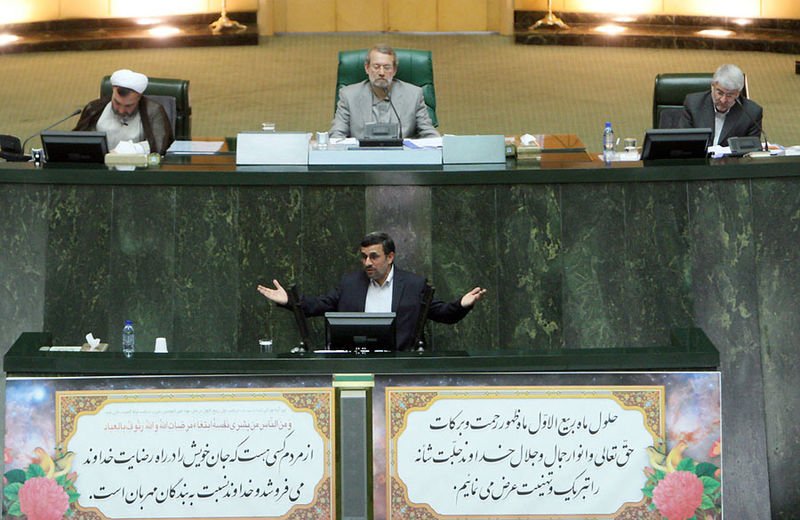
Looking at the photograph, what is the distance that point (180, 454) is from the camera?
4527mm

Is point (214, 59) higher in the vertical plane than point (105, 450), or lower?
higher

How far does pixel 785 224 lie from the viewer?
5848 millimetres

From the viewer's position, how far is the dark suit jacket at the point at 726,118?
7.60 m

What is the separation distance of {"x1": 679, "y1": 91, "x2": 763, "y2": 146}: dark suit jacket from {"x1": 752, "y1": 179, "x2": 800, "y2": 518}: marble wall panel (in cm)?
176

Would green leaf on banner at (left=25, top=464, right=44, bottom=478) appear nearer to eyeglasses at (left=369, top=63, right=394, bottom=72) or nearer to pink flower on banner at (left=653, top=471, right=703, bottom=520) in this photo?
pink flower on banner at (left=653, top=471, right=703, bottom=520)

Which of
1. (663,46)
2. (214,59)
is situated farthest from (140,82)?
(663,46)

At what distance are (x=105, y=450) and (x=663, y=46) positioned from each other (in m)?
10.1

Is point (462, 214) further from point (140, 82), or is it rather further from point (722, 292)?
point (140, 82)

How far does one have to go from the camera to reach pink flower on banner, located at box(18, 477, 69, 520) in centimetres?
448

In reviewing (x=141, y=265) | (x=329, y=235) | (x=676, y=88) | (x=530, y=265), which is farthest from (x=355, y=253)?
(x=676, y=88)

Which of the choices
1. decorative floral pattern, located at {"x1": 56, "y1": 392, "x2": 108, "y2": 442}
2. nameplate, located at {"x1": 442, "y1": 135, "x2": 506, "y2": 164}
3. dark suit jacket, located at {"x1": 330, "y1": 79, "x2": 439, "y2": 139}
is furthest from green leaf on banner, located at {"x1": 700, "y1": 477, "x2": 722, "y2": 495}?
dark suit jacket, located at {"x1": 330, "y1": 79, "x2": 439, "y2": 139}

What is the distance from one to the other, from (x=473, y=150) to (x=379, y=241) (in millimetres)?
855

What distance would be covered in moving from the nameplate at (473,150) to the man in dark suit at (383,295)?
28.5 inches

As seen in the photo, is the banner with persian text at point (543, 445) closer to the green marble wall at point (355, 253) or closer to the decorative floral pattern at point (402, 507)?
the decorative floral pattern at point (402, 507)
